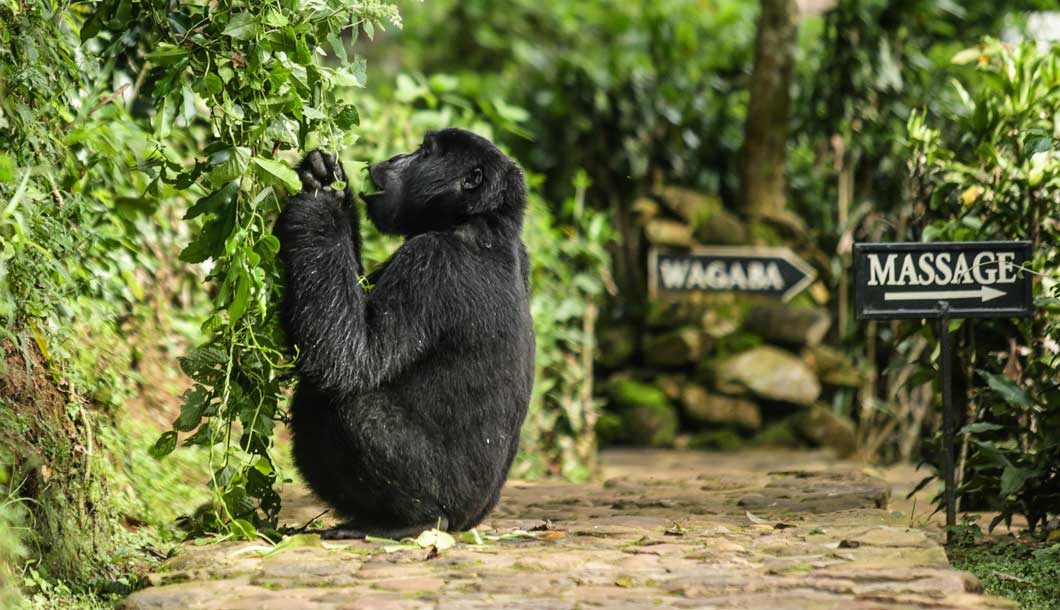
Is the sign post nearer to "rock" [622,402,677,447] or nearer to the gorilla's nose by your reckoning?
the gorilla's nose

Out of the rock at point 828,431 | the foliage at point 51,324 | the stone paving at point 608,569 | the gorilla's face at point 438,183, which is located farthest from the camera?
the rock at point 828,431

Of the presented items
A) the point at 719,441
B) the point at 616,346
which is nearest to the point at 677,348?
the point at 616,346

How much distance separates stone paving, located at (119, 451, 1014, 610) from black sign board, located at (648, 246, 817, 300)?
5.18 m

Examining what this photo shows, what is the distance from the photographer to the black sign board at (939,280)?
16.2ft

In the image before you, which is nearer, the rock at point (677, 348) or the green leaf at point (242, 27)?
the green leaf at point (242, 27)

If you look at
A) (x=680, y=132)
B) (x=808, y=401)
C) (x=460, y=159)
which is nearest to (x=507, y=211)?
(x=460, y=159)

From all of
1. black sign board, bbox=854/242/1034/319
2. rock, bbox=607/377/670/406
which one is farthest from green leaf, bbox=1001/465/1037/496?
rock, bbox=607/377/670/406

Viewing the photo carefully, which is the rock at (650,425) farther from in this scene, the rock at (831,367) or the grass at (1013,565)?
the grass at (1013,565)

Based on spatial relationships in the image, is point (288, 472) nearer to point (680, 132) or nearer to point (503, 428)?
point (503, 428)

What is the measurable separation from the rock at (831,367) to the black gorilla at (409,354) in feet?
20.0

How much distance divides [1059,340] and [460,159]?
2.53 metres

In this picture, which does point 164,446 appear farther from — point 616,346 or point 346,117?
point 616,346

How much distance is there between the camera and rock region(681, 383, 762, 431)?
9.96 m

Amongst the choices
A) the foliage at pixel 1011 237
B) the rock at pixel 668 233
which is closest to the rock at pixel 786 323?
the rock at pixel 668 233
